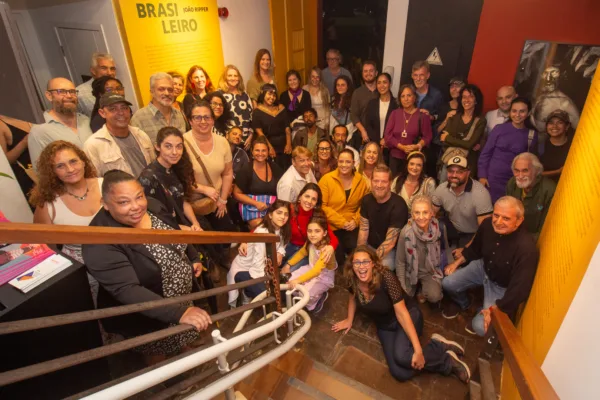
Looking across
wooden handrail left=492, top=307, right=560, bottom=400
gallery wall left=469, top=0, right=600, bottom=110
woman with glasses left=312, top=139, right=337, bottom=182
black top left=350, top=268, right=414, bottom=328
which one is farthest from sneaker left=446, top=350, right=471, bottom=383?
gallery wall left=469, top=0, right=600, bottom=110

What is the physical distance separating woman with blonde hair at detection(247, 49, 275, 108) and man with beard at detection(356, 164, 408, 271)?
2511mm

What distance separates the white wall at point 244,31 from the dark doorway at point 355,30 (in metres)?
1.28

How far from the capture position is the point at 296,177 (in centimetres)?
390

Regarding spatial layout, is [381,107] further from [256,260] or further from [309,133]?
[256,260]

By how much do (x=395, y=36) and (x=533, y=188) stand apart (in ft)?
12.2

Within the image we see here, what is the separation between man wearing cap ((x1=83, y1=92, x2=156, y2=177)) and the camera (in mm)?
2893

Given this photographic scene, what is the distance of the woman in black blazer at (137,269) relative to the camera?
1790mm

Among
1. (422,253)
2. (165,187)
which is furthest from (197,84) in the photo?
(422,253)

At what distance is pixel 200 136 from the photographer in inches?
136

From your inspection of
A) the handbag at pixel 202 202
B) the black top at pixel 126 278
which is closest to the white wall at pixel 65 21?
the handbag at pixel 202 202

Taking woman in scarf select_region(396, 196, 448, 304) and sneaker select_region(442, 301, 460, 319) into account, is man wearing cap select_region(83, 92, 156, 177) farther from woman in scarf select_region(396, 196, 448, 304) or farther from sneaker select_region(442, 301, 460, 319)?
sneaker select_region(442, 301, 460, 319)

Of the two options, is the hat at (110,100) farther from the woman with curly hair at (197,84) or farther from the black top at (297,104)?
the black top at (297,104)

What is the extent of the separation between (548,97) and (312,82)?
3197mm

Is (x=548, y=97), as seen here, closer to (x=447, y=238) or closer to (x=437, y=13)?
(x=437, y=13)
